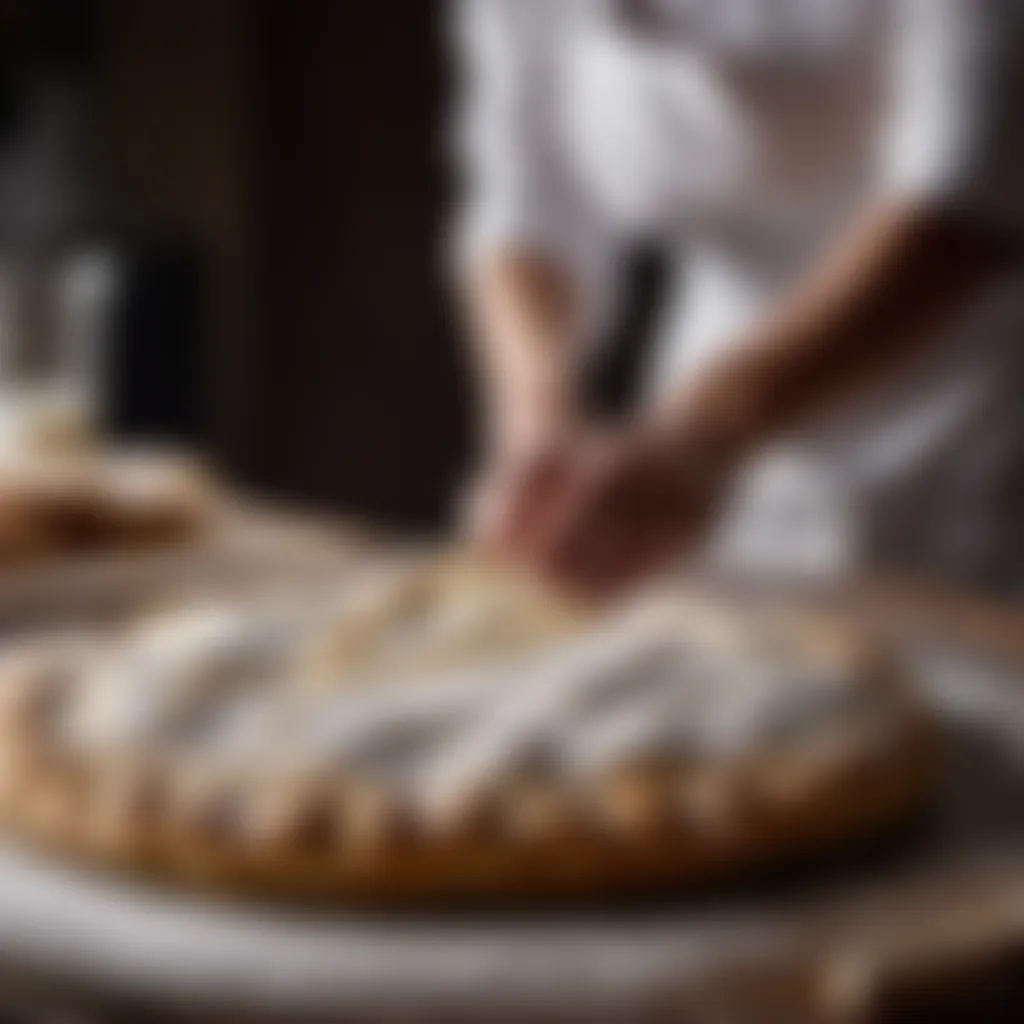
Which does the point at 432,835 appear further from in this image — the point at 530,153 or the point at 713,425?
the point at 530,153

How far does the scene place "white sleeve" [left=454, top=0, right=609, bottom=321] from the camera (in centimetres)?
110

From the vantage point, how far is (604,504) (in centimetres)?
72

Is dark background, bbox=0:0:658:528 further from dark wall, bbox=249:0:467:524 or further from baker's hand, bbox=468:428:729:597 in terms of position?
baker's hand, bbox=468:428:729:597

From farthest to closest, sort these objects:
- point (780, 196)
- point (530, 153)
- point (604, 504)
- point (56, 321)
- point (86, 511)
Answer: point (56, 321) → point (530, 153) → point (780, 196) → point (86, 511) → point (604, 504)

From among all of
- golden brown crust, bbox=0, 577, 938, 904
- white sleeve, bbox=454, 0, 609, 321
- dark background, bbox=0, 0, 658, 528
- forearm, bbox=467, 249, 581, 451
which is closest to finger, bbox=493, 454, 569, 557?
golden brown crust, bbox=0, 577, 938, 904

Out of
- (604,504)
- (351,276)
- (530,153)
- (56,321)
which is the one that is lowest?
(604,504)

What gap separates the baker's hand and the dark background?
43.1 inches

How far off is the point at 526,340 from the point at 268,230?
3.07 feet

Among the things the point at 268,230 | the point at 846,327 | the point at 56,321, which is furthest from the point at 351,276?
the point at 846,327

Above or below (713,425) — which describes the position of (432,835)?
below

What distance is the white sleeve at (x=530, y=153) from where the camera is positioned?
110cm

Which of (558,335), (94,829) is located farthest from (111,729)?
(558,335)

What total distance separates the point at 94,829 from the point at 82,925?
40 mm

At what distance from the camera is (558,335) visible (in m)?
1.06
